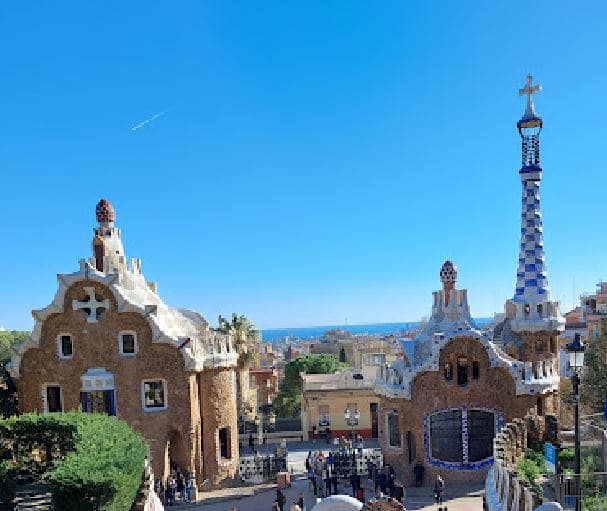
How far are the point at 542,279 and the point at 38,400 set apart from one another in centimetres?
2127

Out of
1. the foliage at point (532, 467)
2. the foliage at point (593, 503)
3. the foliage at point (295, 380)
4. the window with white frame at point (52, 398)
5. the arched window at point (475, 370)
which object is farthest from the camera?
the foliage at point (295, 380)

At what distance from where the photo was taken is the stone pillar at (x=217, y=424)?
24312 millimetres

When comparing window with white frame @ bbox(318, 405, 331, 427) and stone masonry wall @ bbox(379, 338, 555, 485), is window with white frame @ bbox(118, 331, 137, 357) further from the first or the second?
window with white frame @ bbox(318, 405, 331, 427)

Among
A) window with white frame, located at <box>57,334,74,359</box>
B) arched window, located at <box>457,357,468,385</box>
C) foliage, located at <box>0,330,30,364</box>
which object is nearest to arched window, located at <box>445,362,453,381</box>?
arched window, located at <box>457,357,468,385</box>

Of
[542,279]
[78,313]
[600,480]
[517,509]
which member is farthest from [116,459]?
[542,279]

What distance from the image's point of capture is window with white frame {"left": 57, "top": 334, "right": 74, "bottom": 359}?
76.6ft

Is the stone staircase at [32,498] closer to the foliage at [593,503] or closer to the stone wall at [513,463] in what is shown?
the stone wall at [513,463]

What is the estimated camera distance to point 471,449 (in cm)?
2270

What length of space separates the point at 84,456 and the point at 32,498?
504 centimetres

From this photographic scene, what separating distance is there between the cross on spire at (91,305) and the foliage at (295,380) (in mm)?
25216

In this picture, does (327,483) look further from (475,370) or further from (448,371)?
(475,370)

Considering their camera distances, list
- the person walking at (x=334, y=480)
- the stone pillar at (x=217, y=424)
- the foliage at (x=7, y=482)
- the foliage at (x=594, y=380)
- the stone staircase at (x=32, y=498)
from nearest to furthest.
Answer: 1. the foliage at (x=7, y=482)
2. the stone staircase at (x=32, y=498)
3. the person walking at (x=334, y=480)
4. the stone pillar at (x=217, y=424)
5. the foliage at (x=594, y=380)

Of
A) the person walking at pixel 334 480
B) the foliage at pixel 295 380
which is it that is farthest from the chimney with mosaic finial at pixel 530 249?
the foliage at pixel 295 380

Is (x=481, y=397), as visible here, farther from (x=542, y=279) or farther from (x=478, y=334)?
(x=542, y=279)
